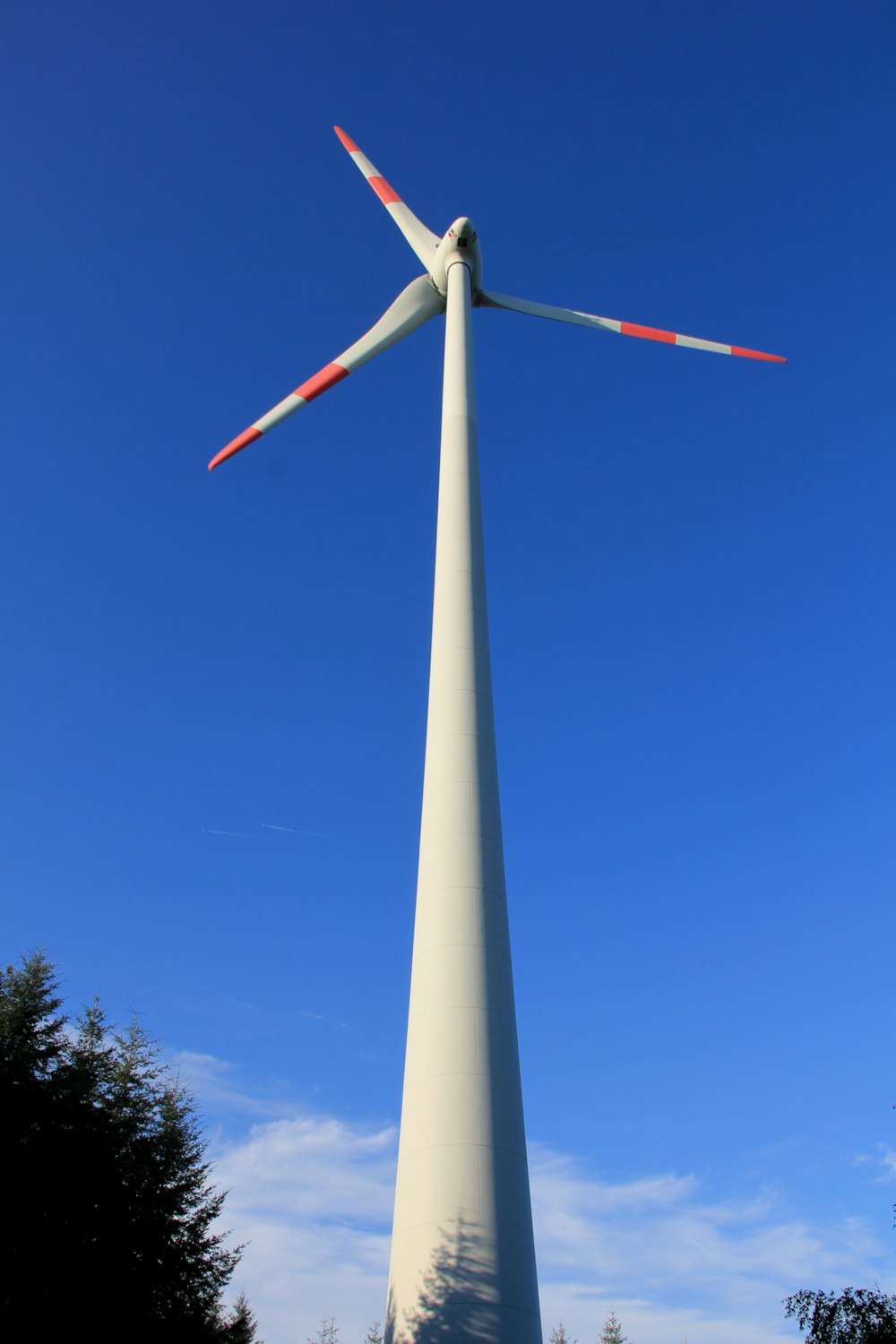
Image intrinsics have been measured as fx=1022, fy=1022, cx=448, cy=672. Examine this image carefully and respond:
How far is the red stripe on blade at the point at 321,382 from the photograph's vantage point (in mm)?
34062

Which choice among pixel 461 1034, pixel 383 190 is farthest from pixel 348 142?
pixel 461 1034

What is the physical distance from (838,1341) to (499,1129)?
23828mm

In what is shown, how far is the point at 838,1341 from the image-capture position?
1359 inches

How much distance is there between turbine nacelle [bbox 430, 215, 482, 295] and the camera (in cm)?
3778

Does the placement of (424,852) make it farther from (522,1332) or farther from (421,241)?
(421,241)

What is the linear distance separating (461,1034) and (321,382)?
73.3ft

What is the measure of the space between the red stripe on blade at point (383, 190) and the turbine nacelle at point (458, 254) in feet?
19.3

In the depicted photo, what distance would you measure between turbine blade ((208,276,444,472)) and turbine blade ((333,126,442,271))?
1855 millimetres

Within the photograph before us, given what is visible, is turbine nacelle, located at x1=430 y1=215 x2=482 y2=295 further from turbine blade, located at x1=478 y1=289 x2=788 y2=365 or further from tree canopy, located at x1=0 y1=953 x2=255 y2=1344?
tree canopy, located at x1=0 y1=953 x2=255 y2=1344

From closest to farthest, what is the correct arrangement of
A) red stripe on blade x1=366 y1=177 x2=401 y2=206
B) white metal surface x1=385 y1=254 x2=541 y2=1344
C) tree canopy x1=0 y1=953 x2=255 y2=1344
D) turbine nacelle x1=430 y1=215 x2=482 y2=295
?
white metal surface x1=385 y1=254 x2=541 y2=1344
tree canopy x1=0 y1=953 x2=255 y2=1344
turbine nacelle x1=430 y1=215 x2=482 y2=295
red stripe on blade x1=366 y1=177 x2=401 y2=206

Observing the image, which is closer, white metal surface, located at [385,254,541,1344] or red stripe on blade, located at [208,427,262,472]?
white metal surface, located at [385,254,541,1344]

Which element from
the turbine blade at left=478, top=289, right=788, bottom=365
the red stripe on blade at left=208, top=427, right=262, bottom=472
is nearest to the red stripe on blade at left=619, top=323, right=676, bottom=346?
the turbine blade at left=478, top=289, right=788, bottom=365

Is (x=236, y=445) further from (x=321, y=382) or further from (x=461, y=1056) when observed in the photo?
(x=461, y=1056)

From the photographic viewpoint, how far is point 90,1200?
3045 centimetres
